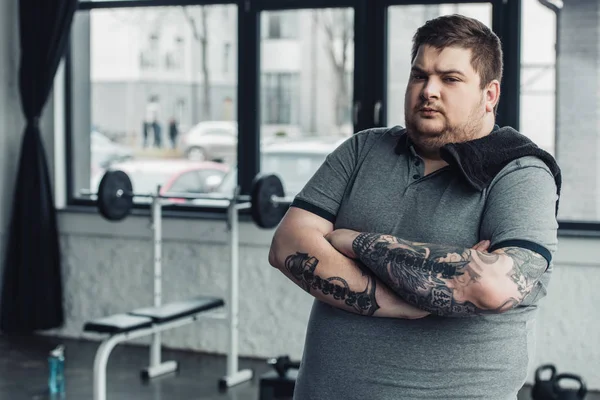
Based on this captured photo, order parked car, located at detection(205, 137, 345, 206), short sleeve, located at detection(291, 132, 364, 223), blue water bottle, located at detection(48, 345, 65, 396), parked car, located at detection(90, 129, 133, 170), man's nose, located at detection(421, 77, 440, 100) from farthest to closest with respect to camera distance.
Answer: parked car, located at detection(90, 129, 133, 170), parked car, located at detection(205, 137, 345, 206), blue water bottle, located at detection(48, 345, 65, 396), short sleeve, located at detection(291, 132, 364, 223), man's nose, located at detection(421, 77, 440, 100)

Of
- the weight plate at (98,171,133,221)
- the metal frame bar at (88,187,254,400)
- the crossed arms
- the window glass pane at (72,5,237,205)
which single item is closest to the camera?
the crossed arms

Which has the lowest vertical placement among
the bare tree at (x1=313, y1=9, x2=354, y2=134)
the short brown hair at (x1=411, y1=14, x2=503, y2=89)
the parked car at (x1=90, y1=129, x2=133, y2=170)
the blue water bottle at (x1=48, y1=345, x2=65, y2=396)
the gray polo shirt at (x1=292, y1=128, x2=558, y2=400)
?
the blue water bottle at (x1=48, y1=345, x2=65, y2=396)

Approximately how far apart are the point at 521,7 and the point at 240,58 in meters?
1.33

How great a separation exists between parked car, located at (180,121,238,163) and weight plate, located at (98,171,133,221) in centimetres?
51

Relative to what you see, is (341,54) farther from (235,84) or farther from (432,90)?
(432,90)

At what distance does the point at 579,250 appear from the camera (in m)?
3.77

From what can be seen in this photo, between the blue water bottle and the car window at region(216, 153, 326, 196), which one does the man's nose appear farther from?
the car window at region(216, 153, 326, 196)

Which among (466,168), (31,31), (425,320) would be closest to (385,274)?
(425,320)

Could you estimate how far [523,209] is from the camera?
4.51ft

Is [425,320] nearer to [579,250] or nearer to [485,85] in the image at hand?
[485,85]

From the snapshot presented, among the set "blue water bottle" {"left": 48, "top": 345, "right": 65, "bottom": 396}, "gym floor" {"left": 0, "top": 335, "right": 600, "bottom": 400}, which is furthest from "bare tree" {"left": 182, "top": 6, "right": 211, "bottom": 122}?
"blue water bottle" {"left": 48, "top": 345, "right": 65, "bottom": 396}

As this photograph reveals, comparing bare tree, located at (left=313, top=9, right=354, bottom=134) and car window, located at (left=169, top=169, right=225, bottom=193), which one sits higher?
bare tree, located at (left=313, top=9, right=354, bottom=134)

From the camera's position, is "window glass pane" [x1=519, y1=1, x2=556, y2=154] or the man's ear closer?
the man's ear

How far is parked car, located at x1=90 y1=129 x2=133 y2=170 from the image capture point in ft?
15.6
